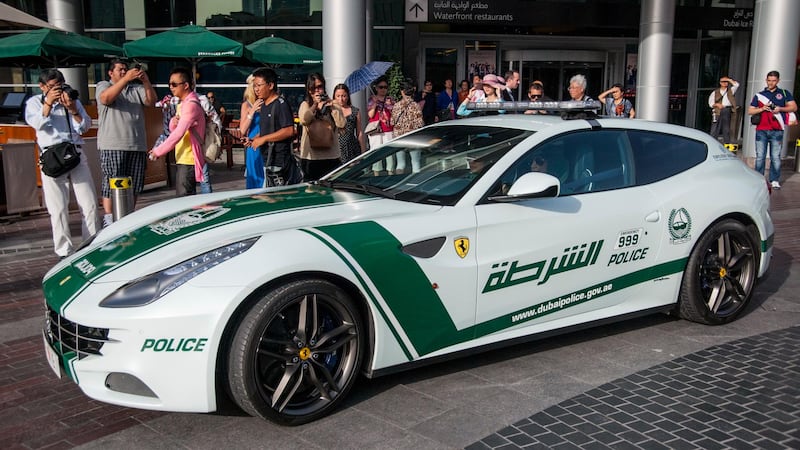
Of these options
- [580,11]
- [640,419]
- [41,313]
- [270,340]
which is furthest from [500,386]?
[580,11]

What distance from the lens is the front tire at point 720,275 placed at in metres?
Result: 5.01

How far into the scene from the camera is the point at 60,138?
6.96 meters

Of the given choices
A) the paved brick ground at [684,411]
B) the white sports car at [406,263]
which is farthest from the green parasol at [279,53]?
the paved brick ground at [684,411]

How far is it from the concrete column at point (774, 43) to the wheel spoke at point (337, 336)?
14.4 metres

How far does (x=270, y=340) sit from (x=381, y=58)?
1689cm

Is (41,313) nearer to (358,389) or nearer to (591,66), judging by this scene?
(358,389)

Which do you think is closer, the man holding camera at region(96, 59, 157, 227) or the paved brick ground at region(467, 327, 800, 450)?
the paved brick ground at region(467, 327, 800, 450)

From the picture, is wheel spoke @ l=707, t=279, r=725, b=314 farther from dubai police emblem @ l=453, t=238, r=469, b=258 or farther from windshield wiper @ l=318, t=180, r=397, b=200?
windshield wiper @ l=318, t=180, r=397, b=200

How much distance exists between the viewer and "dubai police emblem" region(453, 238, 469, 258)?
3.95 meters

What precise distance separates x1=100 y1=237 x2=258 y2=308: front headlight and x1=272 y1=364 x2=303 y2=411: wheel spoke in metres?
0.63

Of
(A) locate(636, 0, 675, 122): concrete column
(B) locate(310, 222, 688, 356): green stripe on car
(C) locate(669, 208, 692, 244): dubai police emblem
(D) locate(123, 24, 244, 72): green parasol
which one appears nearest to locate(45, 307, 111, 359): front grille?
(B) locate(310, 222, 688, 356): green stripe on car

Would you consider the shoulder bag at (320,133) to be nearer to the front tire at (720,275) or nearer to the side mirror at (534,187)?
the side mirror at (534,187)

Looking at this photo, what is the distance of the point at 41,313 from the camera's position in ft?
18.2

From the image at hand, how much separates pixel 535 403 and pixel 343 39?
8.95 m
